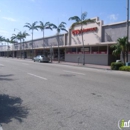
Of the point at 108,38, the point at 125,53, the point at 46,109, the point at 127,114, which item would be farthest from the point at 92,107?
the point at 108,38

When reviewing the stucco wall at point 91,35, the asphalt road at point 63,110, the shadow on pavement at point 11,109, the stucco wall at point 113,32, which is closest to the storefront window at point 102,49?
the stucco wall at point 113,32

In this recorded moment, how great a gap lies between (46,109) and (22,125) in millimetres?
1258

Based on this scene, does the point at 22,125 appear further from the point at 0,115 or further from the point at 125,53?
the point at 125,53

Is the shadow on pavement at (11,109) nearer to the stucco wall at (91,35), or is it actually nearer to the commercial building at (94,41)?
the commercial building at (94,41)

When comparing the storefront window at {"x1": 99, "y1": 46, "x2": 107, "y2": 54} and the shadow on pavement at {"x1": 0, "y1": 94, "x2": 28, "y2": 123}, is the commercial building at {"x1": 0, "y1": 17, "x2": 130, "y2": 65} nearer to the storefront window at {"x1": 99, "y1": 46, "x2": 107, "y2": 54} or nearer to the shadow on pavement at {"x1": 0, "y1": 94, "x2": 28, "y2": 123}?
the storefront window at {"x1": 99, "y1": 46, "x2": 107, "y2": 54}

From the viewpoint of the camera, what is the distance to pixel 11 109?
5.67 m

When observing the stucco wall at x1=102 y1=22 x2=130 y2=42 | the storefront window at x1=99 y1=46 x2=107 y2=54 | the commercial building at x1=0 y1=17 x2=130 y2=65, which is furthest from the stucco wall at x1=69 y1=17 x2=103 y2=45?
the storefront window at x1=99 y1=46 x2=107 y2=54

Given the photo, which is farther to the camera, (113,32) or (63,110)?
(113,32)

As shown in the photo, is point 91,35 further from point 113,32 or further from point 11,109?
point 11,109

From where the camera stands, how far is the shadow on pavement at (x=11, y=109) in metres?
4.91

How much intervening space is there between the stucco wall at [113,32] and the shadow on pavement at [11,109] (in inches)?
849

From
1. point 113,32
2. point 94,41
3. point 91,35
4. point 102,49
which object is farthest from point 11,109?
point 91,35

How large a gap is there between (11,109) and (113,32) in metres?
23.3

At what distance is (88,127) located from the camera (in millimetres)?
4215
